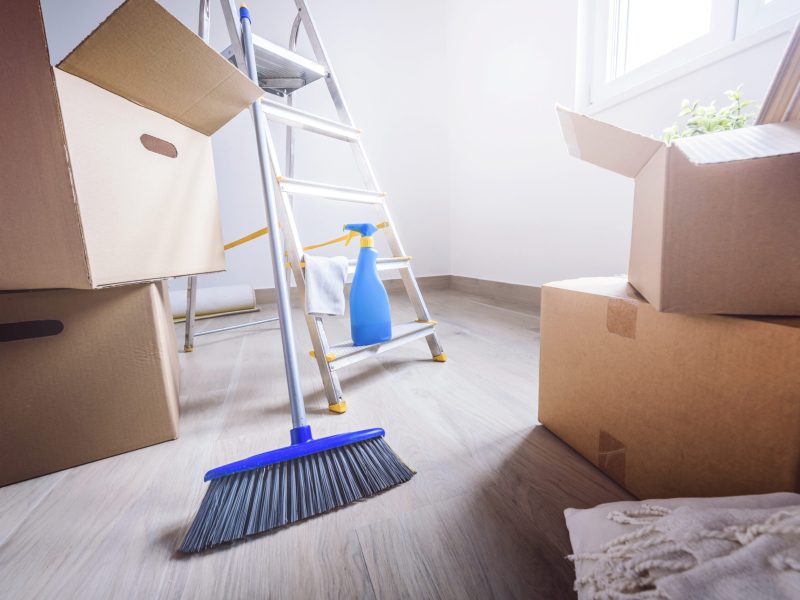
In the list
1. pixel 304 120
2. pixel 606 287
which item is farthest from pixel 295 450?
pixel 304 120

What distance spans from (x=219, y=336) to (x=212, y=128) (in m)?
0.95

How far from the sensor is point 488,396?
0.84m

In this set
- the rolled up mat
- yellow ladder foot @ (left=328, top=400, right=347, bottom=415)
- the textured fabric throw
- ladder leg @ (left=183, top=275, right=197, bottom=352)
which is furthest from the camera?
the rolled up mat

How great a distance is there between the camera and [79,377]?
621 mm

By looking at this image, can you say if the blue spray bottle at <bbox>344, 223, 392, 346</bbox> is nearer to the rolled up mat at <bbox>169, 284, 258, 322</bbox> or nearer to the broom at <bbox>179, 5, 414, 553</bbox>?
the broom at <bbox>179, 5, 414, 553</bbox>

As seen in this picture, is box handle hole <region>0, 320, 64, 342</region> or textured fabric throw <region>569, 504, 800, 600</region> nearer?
textured fabric throw <region>569, 504, 800, 600</region>

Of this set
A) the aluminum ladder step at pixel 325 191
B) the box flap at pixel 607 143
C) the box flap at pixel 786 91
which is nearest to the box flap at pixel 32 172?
the aluminum ladder step at pixel 325 191

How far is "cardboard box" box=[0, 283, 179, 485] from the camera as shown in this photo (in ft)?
1.91

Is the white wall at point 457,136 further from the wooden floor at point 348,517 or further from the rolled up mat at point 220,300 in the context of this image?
the wooden floor at point 348,517

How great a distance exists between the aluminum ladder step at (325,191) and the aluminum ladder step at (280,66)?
0.38 meters

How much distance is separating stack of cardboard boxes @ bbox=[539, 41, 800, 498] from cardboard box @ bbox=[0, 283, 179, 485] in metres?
0.81

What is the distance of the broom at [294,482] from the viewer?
464mm

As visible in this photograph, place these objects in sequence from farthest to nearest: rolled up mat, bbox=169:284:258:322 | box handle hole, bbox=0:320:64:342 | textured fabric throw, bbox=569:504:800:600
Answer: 1. rolled up mat, bbox=169:284:258:322
2. box handle hole, bbox=0:320:64:342
3. textured fabric throw, bbox=569:504:800:600

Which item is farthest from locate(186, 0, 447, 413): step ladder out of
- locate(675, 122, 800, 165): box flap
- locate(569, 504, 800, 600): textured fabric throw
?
locate(675, 122, 800, 165): box flap
